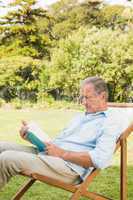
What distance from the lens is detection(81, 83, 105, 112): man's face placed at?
3.36 metres

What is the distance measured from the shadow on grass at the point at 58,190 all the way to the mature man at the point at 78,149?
1.07 meters

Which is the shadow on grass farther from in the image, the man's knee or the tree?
the tree

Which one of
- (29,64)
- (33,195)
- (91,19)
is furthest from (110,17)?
(33,195)

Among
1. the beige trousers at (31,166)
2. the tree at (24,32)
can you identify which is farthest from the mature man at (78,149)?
the tree at (24,32)

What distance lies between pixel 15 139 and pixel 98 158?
6681 mm

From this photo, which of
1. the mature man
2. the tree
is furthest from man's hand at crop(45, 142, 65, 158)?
the tree

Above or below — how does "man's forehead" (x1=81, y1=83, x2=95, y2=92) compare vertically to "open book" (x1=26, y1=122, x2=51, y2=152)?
above

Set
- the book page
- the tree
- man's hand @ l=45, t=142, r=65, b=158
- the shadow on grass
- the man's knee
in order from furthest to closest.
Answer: the tree < the shadow on grass < the book page < man's hand @ l=45, t=142, r=65, b=158 < the man's knee

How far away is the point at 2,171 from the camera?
10.4 feet

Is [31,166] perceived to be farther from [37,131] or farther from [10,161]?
[37,131]

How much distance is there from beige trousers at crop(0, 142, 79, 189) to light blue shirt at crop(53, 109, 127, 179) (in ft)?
0.18

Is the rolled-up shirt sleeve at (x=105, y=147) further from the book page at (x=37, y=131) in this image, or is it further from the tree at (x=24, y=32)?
the tree at (x=24, y=32)

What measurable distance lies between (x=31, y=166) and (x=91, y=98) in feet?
1.80

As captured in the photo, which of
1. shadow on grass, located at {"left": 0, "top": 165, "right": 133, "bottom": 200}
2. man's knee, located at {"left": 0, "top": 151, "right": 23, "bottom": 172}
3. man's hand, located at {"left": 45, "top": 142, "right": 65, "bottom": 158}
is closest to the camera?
man's knee, located at {"left": 0, "top": 151, "right": 23, "bottom": 172}
